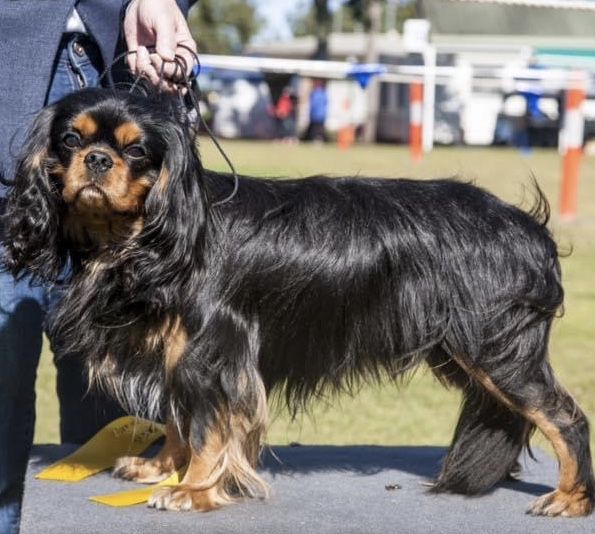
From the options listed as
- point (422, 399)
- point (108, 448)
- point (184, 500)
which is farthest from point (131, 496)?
point (422, 399)

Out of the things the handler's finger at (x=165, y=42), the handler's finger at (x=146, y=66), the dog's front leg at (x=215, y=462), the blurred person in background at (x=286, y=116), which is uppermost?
the handler's finger at (x=165, y=42)

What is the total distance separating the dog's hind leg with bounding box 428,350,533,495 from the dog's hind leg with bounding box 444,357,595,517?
160mm

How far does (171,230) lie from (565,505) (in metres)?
1.59

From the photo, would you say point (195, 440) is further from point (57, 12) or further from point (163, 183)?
point (57, 12)

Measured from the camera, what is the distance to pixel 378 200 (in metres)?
4.14

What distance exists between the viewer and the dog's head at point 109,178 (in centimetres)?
363

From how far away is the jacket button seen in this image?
418 cm

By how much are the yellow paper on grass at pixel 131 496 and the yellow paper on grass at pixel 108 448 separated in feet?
0.95

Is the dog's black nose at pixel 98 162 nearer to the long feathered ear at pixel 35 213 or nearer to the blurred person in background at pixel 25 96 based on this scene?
the long feathered ear at pixel 35 213

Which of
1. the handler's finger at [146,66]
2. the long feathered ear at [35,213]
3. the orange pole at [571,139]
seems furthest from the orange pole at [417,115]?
the long feathered ear at [35,213]

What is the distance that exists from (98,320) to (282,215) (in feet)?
2.24

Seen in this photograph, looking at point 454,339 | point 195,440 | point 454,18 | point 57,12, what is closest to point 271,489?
Answer: point 195,440

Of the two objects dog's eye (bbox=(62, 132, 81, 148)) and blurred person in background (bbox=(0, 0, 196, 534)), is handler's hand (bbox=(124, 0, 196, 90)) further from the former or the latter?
dog's eye (bbox=(62, 132, 81, 148))

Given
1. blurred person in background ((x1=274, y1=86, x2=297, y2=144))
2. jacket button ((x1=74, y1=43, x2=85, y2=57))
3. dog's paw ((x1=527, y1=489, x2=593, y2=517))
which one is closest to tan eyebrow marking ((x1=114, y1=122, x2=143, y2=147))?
jacket button ((x1=74, y1=43, x2=85, y2=57))
